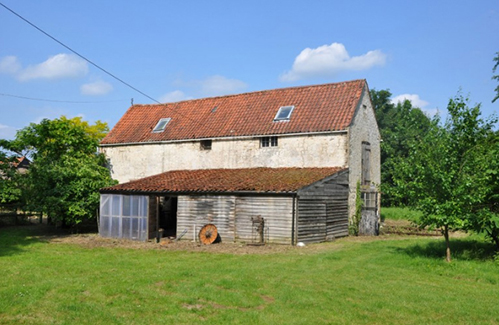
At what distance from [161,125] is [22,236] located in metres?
11.6

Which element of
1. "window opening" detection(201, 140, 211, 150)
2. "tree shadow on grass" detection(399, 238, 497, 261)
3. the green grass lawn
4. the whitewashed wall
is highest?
"window opening" detection(201, 140, 211, 150)

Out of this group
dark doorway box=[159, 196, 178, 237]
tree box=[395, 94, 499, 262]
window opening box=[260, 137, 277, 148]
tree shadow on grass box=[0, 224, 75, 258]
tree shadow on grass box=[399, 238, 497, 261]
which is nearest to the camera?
tree box=[395, 94, 499, 262]

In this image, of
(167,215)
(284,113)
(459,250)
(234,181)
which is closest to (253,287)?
(459,250)

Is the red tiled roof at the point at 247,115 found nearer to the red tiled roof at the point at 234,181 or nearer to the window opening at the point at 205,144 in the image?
the window opening at the point at 205,144

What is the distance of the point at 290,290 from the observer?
10.4m

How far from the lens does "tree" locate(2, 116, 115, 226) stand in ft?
75.0

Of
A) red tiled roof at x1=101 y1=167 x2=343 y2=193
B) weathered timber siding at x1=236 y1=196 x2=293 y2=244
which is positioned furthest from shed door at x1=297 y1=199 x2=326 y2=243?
red tiled roof at x1=101 y1=167 x2=343 y2=193

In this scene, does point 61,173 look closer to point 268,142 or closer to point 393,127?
point 268,142

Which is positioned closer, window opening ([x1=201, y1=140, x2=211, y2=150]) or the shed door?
the shed door

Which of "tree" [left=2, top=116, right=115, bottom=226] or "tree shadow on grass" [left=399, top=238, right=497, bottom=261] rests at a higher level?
"tree" [left=2, top=116, right=115, bottom=226]

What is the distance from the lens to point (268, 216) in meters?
19.4

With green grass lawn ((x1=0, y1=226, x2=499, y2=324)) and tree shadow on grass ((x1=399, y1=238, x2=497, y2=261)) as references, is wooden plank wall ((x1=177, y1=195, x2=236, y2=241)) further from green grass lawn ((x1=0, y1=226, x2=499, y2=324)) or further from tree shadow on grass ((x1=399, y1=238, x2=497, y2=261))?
tree shadow on grass ((x1=399, y1=238, x2=497, y2=261))

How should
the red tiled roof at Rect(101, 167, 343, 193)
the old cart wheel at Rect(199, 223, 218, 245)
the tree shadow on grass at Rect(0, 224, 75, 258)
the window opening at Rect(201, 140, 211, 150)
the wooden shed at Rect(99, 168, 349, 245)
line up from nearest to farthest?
the tree shadow on grass at Rect(0, 224, 75, 258)
the wooden shed at Rect(99, 168, 349, 245)
the old cart wheel at Rect(199, 223, 218, 245)
the red tiled roof at Rect(101, 167, 343, 193)
the window opening at Rect(201, 140, 211, 150)

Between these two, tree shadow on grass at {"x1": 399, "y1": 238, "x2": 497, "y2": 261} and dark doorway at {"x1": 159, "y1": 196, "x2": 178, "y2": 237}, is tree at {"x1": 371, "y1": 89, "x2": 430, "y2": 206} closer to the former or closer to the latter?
dark doorway at {"x1": 159, "y1": 196, "x2": 178, "y2": 237}
